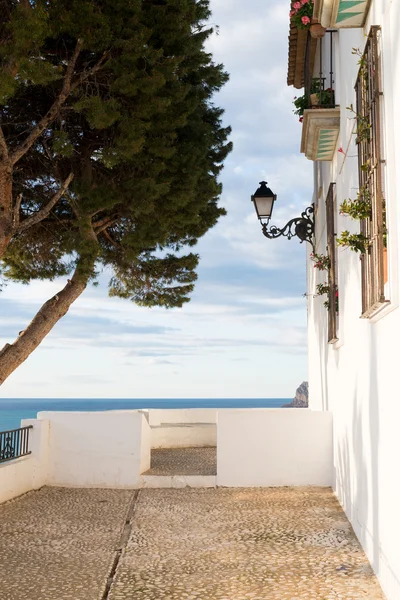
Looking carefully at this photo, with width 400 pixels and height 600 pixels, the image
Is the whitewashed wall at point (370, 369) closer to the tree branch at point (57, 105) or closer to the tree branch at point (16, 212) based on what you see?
the tree branch at point (57, 105)

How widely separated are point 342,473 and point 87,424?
157 inches

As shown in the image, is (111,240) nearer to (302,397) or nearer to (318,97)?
(318,97)

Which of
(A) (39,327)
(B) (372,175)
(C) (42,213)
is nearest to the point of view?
(B) (372,175)

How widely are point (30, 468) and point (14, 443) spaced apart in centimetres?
46

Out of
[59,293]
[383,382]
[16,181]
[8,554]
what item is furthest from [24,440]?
[383,382]

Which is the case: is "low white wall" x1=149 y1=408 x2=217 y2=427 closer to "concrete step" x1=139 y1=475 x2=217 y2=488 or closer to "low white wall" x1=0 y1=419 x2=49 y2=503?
"low white wall" x1=0 y1=419 x2=49 y2=503

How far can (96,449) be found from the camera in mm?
9305

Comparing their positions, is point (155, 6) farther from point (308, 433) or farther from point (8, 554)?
point (8, 554)

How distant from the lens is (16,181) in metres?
10.6

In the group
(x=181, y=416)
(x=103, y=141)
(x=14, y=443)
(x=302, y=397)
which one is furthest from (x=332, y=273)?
(x=302, y=397)

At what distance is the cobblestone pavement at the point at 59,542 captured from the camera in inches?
178

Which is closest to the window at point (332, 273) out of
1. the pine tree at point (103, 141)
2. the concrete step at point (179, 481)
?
the concrete step at point (179, 481)

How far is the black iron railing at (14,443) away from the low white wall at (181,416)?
204 inches

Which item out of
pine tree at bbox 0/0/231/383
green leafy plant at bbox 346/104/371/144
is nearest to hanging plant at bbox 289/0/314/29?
pine tree at bbox 0/0/231/383
